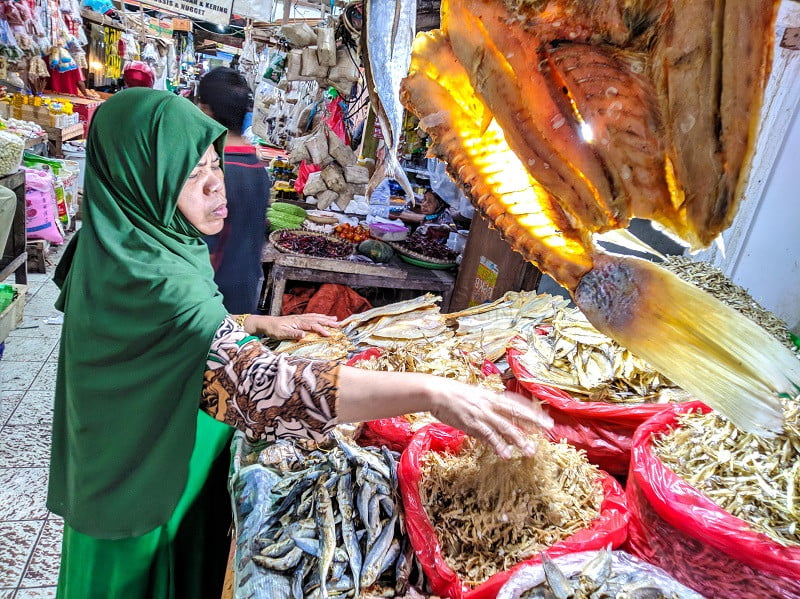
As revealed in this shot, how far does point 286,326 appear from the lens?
99.3 inches

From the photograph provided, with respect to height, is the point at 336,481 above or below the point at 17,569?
above

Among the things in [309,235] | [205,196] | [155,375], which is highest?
[205,196]

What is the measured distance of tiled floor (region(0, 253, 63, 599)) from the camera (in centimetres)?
266

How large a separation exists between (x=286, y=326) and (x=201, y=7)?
16.5ft

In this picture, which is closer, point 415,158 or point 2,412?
point 2,412

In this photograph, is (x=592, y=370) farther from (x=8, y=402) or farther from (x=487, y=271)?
(x=8, y=402)

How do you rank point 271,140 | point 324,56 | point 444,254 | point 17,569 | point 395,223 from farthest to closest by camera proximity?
point 271,140
point 395,223
point 444,254
point 324,56
point 17,569

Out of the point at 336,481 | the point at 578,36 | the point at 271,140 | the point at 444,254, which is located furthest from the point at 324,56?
the point at 271,140

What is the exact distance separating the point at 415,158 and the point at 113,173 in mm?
6250

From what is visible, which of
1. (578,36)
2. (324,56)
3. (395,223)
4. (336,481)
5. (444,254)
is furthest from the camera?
(395,223)

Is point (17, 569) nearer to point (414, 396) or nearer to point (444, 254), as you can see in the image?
point (414, 396)

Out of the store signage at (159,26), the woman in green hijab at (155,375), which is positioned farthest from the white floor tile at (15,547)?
the store signage at (159,26)

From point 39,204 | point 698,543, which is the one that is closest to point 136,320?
point 698,543

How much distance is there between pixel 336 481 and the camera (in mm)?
1695
